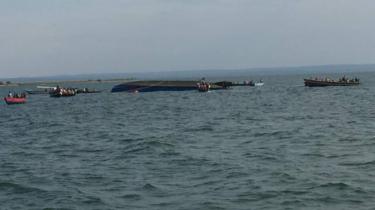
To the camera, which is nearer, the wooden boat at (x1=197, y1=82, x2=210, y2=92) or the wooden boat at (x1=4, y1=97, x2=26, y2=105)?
the wooden boat at (x1=4, y1=97, x2=26, y2=105)

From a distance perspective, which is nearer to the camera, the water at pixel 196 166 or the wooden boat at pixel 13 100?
the water at pixel 196 166

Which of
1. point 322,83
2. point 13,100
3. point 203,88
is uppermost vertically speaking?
point 322,83

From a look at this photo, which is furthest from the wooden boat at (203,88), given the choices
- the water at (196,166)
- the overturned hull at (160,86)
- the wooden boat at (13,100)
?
the water at (196,166)

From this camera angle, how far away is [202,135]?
39.8m

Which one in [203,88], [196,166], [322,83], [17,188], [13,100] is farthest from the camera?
[322,83]

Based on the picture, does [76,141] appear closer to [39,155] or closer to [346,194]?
[39,155]

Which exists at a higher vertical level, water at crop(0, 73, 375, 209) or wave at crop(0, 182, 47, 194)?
→ water at crop(0, 73, 375, 209)

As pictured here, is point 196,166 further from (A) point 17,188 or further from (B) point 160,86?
(B) point 160,86

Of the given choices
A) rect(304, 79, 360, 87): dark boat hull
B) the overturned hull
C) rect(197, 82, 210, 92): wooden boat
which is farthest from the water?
the overturned hull

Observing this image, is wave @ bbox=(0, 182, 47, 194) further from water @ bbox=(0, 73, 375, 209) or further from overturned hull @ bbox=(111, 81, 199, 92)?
overturned hull @ bbox=(111, 81, 199, 92)

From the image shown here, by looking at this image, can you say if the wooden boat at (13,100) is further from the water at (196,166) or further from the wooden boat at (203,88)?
the water at (196,166)

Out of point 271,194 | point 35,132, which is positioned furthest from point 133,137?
point 271,194

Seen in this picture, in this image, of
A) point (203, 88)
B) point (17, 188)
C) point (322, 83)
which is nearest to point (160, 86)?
point (203, 88)

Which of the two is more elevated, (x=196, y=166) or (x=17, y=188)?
(x=196, y=166)
